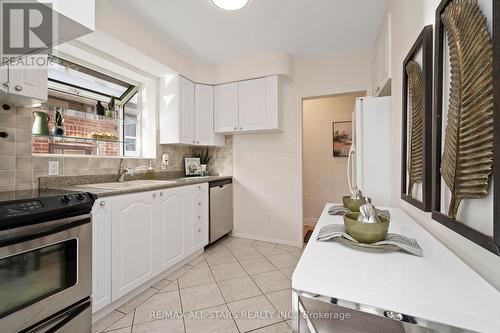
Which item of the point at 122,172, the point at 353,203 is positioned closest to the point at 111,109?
the point at 122,172

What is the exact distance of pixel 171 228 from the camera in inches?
87.9

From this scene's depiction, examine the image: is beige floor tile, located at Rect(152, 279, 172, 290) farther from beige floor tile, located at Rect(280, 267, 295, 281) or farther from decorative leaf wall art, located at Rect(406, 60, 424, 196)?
decorative leaf wall art, located at Rect(406, 60, 424, 196)

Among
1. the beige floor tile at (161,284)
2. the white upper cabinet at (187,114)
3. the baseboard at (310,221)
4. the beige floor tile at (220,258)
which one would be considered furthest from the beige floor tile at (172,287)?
the baseboard at (310,221)

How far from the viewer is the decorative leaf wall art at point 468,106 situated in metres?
0.61

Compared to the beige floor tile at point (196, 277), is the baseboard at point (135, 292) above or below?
above

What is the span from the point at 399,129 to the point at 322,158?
8.45 ft

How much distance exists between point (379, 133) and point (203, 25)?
2.01 m

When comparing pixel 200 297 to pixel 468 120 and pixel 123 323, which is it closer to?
pixel 123 323

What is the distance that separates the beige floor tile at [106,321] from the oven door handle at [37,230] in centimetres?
82

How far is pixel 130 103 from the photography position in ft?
9.25

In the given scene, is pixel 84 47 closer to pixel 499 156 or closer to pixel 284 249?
pixel 499 156

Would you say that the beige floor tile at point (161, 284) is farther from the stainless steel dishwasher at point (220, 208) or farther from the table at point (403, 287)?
the table at point (403, 287)

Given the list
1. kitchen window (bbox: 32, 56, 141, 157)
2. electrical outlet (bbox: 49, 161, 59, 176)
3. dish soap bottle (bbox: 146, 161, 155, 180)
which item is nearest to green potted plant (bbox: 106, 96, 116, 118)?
kitchen window (bbox: 32, 56, 141, 157)

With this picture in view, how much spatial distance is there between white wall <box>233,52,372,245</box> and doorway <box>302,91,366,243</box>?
928mm
